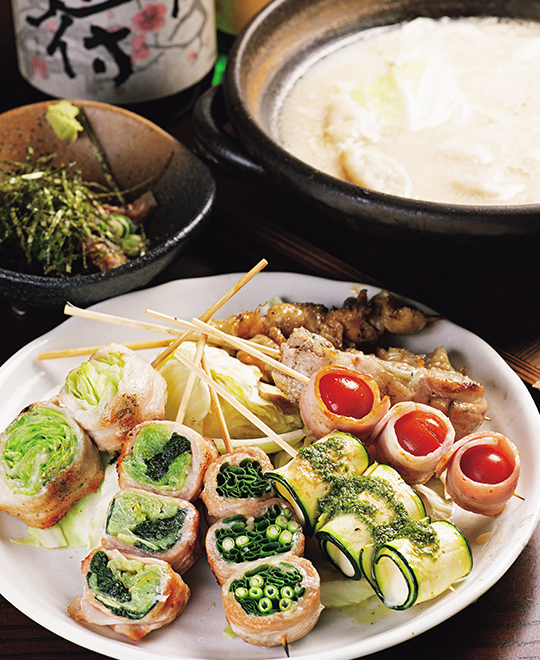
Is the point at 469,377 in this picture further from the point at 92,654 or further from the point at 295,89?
the point at 295,89

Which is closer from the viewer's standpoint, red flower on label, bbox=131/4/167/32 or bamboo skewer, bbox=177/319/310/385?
bamboo skewer, bbox=177/319/310/385

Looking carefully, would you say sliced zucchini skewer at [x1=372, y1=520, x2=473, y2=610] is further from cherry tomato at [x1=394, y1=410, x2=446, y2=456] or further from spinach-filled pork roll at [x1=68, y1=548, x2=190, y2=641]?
spinach-filled pork roll at [x1=68, y1=548, x2=190, y2=641]

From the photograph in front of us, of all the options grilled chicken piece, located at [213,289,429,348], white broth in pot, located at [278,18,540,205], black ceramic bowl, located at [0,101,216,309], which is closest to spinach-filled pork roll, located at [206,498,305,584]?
grilled chicken piece, located at [213,289,429,348]

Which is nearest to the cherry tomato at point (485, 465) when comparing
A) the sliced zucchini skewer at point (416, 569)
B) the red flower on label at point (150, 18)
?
the sliced zucchini skewer at point (416, 569)

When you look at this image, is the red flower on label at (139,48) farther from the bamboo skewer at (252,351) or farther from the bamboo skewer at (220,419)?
the bamboo skewer at (220,419)

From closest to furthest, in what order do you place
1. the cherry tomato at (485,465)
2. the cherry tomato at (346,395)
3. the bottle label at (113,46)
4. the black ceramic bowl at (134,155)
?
1. the cherry tomato at (485,465)
2. the cherry tomato at (346,395)
3. the black ceramic bowl at (134,155)
4. the bottle label at (113,46)
